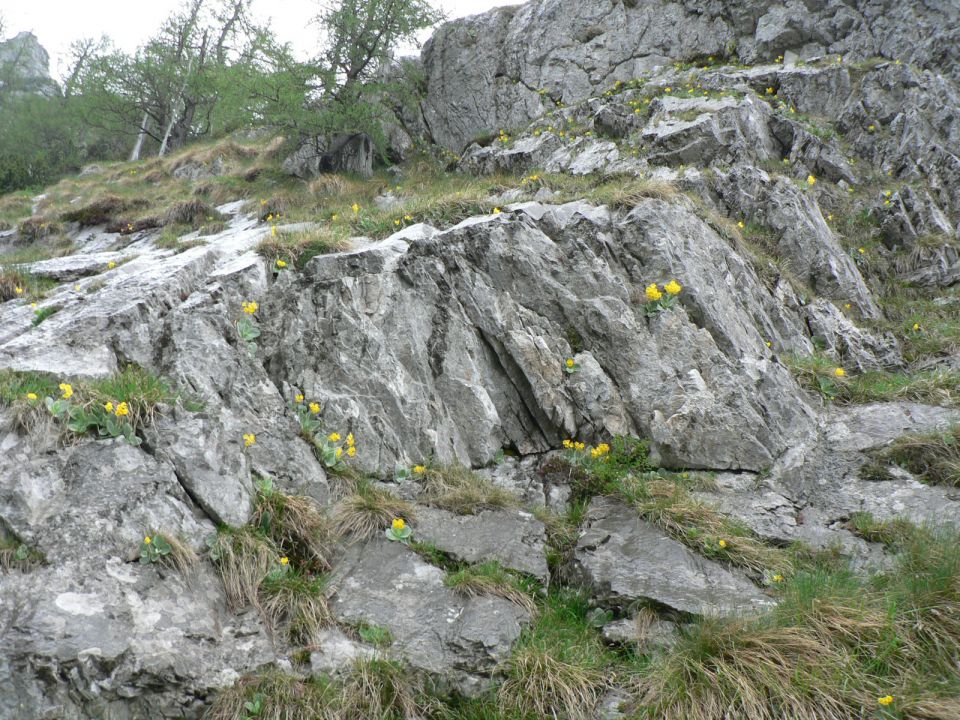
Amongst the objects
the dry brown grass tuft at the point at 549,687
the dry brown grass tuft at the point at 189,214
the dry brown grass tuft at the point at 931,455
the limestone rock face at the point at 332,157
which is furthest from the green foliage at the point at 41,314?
the dry brown grass tuft at the point at 931,455

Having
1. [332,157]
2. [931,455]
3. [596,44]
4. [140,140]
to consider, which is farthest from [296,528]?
[140,140]

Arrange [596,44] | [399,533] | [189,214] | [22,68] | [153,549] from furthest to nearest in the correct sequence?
[22,68] → [596,44] → [189,214] → [399,533] → [153,549]

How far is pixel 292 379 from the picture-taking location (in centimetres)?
595

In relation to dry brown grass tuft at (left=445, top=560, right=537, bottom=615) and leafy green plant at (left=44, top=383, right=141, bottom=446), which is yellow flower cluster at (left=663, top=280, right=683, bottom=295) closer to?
dry brown grass tuft at (left=445, top=560, right=537, bottom=615)

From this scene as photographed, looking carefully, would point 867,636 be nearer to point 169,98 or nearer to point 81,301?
point 81,301

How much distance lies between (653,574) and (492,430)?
2263 millimetres

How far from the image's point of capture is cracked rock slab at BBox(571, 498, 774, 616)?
423 centimetres

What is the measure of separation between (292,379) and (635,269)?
173 inches

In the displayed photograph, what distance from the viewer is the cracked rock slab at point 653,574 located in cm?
423

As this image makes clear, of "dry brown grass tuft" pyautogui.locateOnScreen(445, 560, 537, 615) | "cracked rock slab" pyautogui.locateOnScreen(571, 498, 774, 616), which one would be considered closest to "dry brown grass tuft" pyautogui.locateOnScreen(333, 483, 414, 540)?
"dry brown grass tuft" pyautogui.locateOnScreen(445, 560, 537, 615)

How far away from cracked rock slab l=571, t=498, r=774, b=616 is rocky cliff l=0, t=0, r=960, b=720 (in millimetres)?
28

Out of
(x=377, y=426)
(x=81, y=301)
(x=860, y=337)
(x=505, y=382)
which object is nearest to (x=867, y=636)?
(x=505, y=382)

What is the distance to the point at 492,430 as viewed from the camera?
6.12m

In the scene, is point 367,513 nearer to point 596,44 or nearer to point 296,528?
point 296,528
